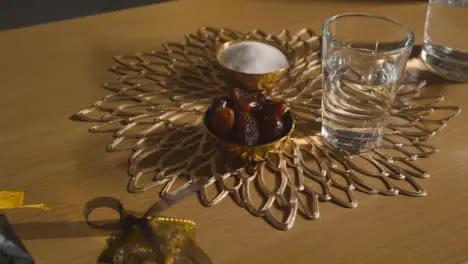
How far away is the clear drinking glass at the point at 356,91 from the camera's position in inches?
29.1

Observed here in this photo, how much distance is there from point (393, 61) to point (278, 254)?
0.94ft

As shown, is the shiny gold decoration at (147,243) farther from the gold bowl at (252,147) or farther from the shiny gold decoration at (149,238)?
the gold bowl at (252,147)

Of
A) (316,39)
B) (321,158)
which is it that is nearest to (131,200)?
(321,158)

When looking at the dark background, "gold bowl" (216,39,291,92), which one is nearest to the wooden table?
"gold bowl" (216,39,291,92)

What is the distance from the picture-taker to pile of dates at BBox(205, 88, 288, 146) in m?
0.69

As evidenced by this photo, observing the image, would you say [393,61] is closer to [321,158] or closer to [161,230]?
[321,158]

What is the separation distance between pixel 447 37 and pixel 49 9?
1.51 m

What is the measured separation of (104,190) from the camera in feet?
2.24

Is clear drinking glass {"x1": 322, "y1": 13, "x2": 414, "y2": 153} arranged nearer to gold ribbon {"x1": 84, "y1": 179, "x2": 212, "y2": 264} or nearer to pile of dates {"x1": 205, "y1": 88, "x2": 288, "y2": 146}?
pile of dates {"x1": 205, "y1": 88, "x2": 288, "y2": 146}

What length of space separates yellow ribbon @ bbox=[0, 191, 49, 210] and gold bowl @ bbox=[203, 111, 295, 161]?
212mm

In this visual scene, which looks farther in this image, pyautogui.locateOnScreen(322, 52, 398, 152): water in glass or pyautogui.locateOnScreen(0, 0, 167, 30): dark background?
pyautogui.locateOnScreen(0, 0, 167, 30): dark background

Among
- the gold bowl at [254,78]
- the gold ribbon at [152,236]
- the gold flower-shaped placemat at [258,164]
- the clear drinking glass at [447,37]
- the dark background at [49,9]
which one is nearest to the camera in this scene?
the gold ribbon at [152,236]

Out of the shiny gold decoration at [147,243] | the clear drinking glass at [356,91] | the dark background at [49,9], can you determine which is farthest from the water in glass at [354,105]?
the dark background at [49,9]

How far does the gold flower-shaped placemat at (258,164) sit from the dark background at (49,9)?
45.4 inches
